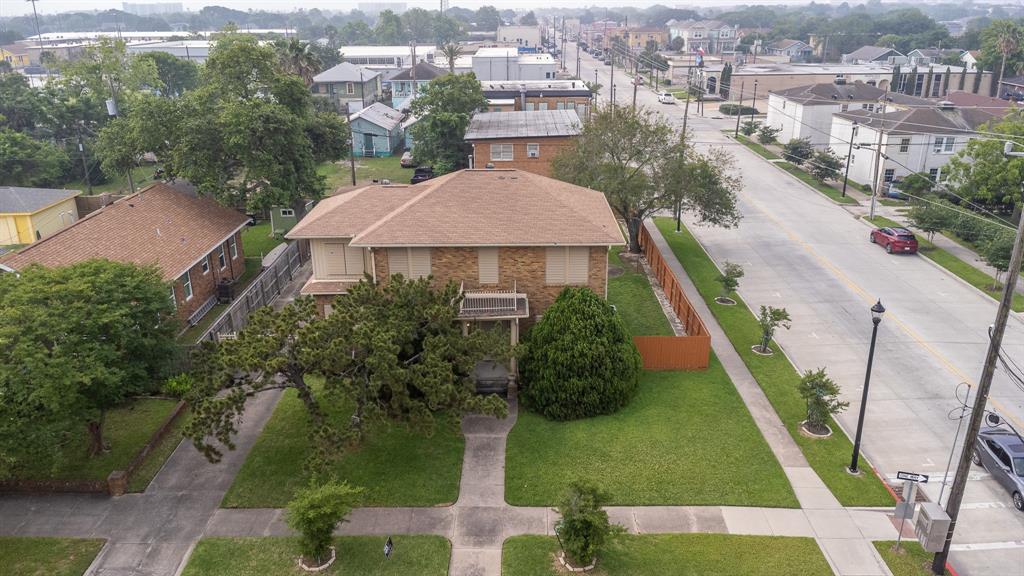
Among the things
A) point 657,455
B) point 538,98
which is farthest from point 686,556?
point 538,98

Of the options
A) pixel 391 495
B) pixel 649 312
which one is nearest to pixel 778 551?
pixel 391 495

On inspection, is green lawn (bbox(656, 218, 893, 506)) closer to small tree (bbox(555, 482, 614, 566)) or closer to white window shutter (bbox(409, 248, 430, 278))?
small tree (bbox(555, 482, 614, 566))

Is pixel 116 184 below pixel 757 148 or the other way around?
below

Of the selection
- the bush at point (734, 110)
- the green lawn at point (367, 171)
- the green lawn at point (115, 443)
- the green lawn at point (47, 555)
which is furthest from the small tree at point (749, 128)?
the green lawn at point (47, 555)

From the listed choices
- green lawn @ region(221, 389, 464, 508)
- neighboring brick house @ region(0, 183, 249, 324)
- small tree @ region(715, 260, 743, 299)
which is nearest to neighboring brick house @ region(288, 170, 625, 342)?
green lawn @ region(221, 389, 464, 508)

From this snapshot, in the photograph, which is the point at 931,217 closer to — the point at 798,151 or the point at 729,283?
the point at 729,283

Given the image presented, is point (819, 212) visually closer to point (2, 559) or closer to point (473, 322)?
point (473, 322)

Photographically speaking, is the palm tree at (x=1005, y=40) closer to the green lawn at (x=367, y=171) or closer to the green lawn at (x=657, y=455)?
the green lawn at (x=367, y=171)
